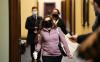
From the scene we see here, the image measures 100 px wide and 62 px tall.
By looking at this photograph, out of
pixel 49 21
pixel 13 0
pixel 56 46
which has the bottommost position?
→ pixel 56 46

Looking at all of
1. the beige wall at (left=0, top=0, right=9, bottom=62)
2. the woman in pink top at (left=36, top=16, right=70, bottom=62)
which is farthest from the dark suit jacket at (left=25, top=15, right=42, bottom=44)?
the beige wall at (left=0, top=0, right=9, bottom=62)

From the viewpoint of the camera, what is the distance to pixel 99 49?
1.48 metres

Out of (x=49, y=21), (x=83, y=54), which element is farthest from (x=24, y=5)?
(x=83, y=54)

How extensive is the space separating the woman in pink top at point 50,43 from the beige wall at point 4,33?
37.4 inches

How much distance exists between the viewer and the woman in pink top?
21.1ft

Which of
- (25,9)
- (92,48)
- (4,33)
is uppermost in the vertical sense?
(92,48)

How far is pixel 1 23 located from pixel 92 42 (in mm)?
4332

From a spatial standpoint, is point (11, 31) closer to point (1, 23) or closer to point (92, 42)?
point (1, 23)

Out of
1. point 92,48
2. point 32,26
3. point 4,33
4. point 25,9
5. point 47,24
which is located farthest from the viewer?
point 25,9

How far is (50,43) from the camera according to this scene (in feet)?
21.4

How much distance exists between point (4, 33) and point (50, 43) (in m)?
1.13

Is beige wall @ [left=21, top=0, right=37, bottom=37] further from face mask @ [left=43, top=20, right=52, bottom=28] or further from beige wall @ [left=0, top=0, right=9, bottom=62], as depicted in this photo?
beige wall @ [left=0, top=0, right=9, bottom=62]

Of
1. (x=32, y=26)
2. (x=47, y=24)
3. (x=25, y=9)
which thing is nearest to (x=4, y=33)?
(x=47, y=24)

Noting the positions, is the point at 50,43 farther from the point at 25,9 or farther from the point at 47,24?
the point at 25,9
